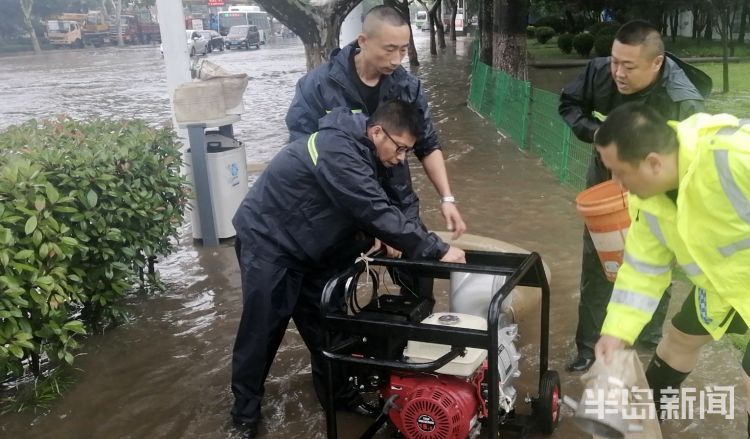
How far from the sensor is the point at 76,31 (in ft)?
169

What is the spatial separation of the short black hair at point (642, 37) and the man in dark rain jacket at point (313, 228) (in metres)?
1.07

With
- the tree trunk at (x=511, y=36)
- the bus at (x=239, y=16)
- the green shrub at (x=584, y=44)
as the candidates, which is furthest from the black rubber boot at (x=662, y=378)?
the bus at (x=239, y=16)

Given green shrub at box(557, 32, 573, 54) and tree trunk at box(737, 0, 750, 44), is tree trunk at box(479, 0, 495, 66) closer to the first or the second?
tree trunk at box(737, 0, 750, 44)

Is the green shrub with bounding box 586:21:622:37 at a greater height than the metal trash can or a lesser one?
greater

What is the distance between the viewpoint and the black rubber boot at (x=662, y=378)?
9.35 ft

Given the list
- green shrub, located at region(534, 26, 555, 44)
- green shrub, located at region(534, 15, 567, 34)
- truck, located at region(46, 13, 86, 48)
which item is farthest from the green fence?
truck, located at region(46, 13, 86, 48)

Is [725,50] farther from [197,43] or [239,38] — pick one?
[239,38]

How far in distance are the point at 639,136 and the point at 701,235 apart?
378mm

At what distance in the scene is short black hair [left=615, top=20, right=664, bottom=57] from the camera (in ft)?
10.3

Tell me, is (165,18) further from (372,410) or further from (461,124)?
(461,124)

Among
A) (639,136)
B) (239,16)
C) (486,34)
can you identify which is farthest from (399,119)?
(239,16)

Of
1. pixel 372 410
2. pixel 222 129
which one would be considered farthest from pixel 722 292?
pixel 222 129

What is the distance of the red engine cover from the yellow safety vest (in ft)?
2.13

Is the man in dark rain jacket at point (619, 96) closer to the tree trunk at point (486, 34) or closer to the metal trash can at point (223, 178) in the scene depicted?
the metal trash can at point (223, 178)
